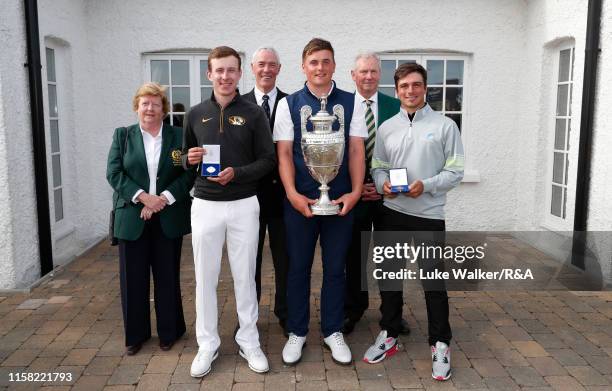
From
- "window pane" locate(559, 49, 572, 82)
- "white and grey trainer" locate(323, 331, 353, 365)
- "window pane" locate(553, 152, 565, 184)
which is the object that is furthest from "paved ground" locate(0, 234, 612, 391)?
"window pane" locate(559, 49, 572, 82)

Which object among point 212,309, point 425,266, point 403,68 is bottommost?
point 212,309

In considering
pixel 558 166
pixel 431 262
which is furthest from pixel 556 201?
pixel 431 262

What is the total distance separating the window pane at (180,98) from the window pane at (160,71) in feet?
0.56

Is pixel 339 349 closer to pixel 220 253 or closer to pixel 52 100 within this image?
pixel 220 253

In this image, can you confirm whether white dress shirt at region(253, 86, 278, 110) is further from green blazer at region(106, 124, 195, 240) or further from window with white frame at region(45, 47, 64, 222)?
window with white frame at region(45, 47, 64, 222)

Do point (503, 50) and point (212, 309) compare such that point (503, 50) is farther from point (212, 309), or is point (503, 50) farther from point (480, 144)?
point (212, 309)

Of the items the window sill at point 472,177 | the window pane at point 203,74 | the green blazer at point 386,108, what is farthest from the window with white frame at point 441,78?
the green blazer at point 386,108

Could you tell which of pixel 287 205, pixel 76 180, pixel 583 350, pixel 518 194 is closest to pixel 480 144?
pixel 518 194

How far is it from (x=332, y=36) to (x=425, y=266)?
444cm

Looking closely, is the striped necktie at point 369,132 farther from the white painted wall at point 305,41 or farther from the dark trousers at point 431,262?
the white painted wall at point 305,41

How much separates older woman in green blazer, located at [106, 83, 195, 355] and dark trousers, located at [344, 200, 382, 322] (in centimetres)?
120

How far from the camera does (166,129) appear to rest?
12.1 ft

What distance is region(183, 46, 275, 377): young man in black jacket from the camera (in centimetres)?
330

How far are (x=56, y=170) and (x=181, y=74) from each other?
6.62 ft
